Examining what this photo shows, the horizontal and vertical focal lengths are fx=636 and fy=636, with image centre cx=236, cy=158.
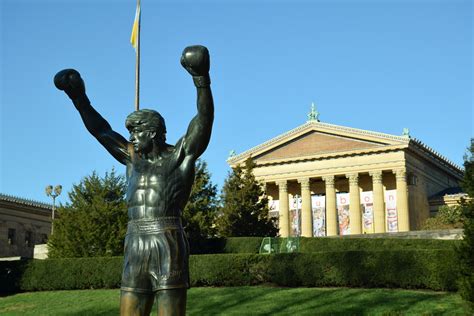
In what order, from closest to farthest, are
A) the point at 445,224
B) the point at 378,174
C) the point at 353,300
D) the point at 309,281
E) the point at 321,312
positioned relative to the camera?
1. the point at 321,312
2. the point at 353,300
3. the point at 309,281
4. the point at 445,224
5. the point at 378,174

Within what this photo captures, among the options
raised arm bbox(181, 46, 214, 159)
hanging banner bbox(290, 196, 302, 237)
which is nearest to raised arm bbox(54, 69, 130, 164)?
raised arm bbox(181, 46, 214, 159)

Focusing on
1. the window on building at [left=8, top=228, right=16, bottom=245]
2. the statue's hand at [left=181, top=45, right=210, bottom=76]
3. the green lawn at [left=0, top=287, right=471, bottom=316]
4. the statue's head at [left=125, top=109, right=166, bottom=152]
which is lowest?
the green lawn at [left=0, top=287, right=471, bottom=316]

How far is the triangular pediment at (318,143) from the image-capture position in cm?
6256

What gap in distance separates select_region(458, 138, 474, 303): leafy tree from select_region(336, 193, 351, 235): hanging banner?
48786mm

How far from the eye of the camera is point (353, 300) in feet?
58.5

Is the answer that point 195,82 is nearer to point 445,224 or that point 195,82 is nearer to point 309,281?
point 309,281

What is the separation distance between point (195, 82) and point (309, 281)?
16.8 meters

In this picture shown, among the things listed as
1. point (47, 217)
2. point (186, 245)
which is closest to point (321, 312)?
point (186, 245)

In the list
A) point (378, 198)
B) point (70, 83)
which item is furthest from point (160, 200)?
point (378, 198)

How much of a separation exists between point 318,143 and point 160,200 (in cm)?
6158

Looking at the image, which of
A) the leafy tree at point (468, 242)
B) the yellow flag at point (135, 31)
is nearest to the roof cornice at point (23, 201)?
the yellow flag at point (135, 31)

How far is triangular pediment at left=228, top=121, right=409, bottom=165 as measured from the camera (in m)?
62.6

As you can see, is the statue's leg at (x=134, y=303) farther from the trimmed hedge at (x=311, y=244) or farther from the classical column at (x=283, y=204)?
the classical column at (x=283, y=204)

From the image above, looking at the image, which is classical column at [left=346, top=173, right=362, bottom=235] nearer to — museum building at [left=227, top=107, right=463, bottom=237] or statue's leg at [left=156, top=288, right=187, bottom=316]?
museum building at [left=227, top=107, right=463, bottom=237]
